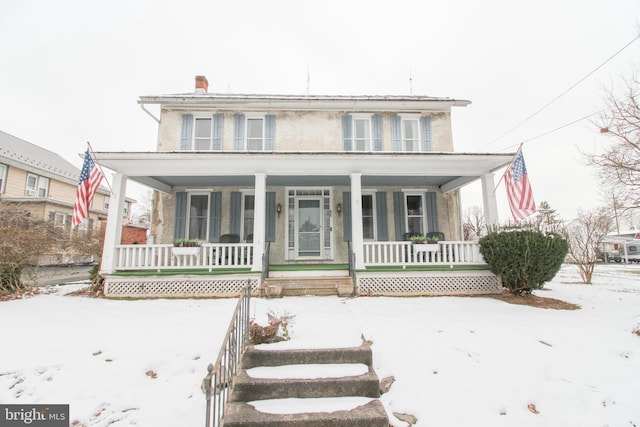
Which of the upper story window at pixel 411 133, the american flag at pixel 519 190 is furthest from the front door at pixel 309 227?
the american flag at pixel 519 190

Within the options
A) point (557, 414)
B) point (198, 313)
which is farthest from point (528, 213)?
point (198, 313)

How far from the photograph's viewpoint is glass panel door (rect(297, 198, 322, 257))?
945 cm

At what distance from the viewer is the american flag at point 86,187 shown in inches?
248

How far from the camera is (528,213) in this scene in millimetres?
6191

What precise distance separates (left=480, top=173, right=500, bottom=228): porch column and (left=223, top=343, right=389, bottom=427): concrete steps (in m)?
6.03

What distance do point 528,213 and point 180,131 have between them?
1095cm

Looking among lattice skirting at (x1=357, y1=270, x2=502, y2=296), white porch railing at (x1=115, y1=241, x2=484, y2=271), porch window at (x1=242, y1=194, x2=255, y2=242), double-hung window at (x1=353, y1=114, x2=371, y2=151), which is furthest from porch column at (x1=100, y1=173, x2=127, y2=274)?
double-hung window at (x1=353, y1=114, x2=371, y2=151)

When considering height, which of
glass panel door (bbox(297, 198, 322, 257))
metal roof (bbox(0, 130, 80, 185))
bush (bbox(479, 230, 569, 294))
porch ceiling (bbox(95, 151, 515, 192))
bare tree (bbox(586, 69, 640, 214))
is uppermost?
metal roof (bbox(0, 130, 80, 185))

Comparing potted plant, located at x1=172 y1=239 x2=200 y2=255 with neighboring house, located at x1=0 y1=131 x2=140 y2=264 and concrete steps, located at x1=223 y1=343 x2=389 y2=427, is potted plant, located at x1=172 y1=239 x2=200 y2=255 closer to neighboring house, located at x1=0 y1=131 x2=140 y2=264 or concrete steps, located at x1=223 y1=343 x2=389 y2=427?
concrete steps, located at x1=223 y1=343 x2=389 y2=427

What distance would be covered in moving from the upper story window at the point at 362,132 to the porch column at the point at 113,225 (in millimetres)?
7083

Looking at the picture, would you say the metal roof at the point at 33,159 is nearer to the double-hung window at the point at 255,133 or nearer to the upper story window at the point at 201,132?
the upper story window at the point at 201,132

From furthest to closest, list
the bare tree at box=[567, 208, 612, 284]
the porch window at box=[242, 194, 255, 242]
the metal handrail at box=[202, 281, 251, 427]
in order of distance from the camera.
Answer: the bare tree at box=[567, 208, 612, 284] < the porch window at box=[242, 194, 255, 242] < the metal handrail at box=[202, 281, 251, 427]

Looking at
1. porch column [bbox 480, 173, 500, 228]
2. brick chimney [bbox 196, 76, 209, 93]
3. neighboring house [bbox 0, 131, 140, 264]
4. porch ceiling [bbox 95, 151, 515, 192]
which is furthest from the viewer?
neighboring house [bbox 0, 131, 140, 264]

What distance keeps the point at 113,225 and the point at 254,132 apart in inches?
211
